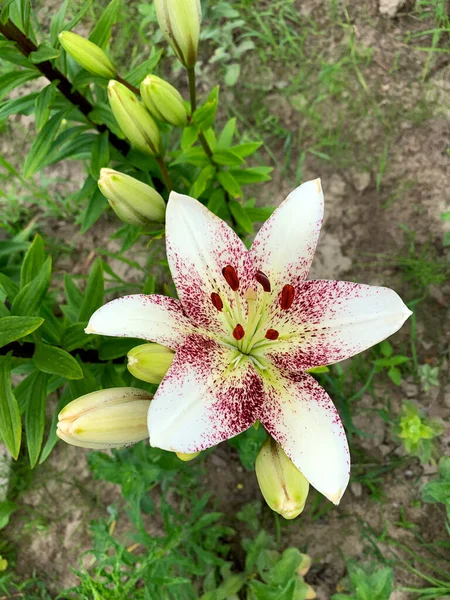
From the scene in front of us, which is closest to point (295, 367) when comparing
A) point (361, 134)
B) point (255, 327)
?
point (255, 327)

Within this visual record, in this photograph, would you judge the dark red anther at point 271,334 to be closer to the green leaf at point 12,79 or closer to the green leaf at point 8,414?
the green leaf at point 8,414

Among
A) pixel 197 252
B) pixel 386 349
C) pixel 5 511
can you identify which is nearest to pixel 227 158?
pixel 197 252

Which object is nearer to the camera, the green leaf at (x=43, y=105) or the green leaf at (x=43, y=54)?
the green leaf at (x=43, y=54)

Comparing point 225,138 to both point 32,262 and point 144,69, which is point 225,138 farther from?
point 32,262

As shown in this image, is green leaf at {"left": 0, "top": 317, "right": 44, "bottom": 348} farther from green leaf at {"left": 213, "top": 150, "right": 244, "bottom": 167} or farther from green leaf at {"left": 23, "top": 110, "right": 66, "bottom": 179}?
green leaf at {"left": 213, "top": 150, "right": 244, "bottom": 167}

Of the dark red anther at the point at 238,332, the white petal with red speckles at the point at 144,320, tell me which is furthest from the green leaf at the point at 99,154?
the dark red anther at the point at 238,332

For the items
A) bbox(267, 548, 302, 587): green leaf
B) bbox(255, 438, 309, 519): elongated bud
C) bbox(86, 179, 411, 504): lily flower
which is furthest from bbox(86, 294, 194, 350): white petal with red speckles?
bbox(267, 548, 302, 587): green leaf
